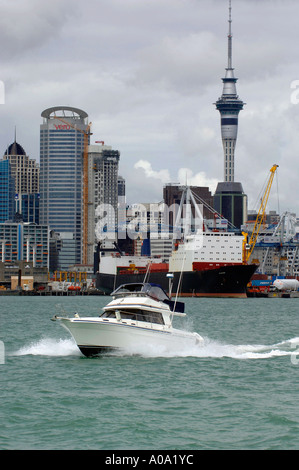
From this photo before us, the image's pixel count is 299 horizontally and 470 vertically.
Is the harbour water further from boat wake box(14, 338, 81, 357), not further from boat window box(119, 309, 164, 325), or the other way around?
boat window box(119, 309, 164, 325)

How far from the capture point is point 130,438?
2341 cm

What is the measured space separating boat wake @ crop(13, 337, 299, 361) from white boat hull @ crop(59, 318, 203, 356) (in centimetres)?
30

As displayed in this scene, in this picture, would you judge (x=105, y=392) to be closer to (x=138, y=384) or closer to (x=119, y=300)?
(x=138, y=384)

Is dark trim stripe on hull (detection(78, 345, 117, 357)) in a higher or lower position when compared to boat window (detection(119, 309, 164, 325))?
lower

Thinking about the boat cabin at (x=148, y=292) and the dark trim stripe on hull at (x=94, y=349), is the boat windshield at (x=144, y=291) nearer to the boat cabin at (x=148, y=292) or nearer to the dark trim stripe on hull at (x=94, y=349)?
the boat cabin at (x=148, y=292)

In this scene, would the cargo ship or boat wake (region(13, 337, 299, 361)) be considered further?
the cargo ship

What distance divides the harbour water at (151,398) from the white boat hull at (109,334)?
1.57 feet

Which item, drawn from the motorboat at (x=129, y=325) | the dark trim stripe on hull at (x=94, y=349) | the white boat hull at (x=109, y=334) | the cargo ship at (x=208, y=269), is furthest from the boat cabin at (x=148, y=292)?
the cargo ship at (x=208, y=269)

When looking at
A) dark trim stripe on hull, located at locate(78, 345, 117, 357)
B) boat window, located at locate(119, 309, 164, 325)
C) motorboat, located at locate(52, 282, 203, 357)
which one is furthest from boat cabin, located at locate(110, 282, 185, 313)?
dark trim stripe on hull, located at locate(78, 345, 117, 357)

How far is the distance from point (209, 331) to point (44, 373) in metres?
24.6

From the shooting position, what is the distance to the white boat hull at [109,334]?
34.7 meters

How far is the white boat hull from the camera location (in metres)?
34.7

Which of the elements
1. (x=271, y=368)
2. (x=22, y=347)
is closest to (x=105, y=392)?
(x=271, y=368)

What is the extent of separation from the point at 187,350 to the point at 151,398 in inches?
381
